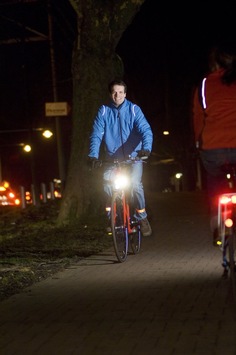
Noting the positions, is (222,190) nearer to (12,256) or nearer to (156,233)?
(12,256)

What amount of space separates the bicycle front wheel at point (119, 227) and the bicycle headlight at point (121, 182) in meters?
0.10

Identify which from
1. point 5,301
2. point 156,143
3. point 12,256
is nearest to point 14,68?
point 156,143

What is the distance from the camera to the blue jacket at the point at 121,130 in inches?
364

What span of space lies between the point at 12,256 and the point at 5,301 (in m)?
3.10

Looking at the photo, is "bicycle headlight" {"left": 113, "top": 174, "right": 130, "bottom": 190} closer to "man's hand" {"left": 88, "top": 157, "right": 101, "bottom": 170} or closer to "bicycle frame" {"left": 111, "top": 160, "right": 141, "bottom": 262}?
"bicycle frame" {"left": 111, "top": 160, "right": 141, "bottom": 262}

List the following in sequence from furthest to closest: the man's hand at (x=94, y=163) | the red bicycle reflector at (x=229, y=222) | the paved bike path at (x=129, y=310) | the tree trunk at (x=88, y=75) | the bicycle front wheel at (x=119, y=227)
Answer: the tree trunk at (x=88, y=75) → the bicycle front wheel at (x=119, y=227) → the man's hand at (x=94, y=163) → the red bicycle reflector at (x=229, y=222) → the paved bike path at (x=129, y=310)

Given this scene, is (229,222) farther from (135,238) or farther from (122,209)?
(135,238)

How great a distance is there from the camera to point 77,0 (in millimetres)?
13602

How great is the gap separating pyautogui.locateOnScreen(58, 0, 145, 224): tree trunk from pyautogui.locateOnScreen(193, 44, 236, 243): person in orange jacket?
7.37m

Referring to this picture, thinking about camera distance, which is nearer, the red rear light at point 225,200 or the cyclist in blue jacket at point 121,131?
the red rear light at point 225,200

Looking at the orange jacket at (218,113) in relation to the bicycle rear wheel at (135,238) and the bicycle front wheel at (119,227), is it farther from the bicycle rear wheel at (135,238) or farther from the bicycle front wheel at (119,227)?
the bicycle rear wheel at (135,238)

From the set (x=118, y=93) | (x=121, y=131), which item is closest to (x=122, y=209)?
(x=121, y=131)

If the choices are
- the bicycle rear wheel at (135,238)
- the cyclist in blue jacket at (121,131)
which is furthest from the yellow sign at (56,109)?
the cyclist in blue jacket at (121,131)

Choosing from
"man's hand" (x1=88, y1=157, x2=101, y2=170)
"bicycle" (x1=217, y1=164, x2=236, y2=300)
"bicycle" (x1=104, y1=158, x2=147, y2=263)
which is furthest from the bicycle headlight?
"bicycle" (x1=217, y1=164, x2=236, y2=300)
